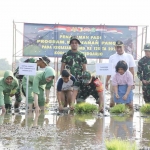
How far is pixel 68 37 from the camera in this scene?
59.8ft

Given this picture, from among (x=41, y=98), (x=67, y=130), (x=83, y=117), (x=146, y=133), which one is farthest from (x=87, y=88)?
(x=146, y=133)

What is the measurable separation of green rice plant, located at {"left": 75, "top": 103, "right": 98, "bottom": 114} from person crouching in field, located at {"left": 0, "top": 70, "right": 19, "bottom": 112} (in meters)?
1.61

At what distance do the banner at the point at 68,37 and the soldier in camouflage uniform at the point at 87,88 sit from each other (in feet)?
25.1

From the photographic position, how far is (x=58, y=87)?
34.7 ft

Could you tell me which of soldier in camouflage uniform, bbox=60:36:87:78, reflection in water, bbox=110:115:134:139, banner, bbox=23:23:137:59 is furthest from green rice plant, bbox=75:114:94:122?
banner, bbox=23:23:137:59

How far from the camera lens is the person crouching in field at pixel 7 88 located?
10055 millimetres

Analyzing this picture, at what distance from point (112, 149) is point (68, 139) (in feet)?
4.28

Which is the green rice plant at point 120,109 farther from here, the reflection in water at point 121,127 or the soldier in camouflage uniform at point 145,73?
the soldier in camouflage uniform at point 145,73

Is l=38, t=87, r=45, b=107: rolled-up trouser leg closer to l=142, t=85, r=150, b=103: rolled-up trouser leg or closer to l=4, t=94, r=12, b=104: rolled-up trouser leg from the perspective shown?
l=4, t=94, r=12, b=104: rolled-up trouser leg

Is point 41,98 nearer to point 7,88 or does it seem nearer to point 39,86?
point 39,86

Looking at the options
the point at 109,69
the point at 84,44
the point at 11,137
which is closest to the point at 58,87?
the point at 109,69

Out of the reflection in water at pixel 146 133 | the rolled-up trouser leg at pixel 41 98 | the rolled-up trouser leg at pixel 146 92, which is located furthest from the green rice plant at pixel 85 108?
the rolled-up trouser leg at pixel 146 92

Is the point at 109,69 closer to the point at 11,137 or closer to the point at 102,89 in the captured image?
the point at 102,89

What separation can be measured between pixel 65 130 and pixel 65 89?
149 inches
